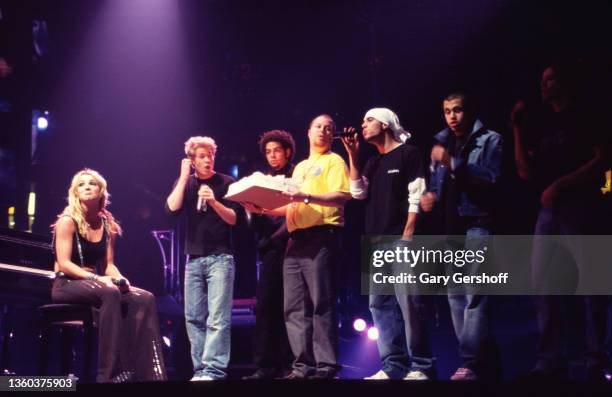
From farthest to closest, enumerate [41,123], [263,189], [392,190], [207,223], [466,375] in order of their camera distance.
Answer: [41,123]
[207,223]
[263,189]
[392,190]
[466,375]

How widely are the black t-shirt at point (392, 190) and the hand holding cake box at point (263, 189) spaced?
56 centimetres

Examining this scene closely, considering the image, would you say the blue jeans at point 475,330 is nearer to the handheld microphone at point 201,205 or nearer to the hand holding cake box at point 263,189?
the hand holding cake box at point 263,189

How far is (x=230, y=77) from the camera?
9.42 meters

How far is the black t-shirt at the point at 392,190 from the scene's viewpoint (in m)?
4.72

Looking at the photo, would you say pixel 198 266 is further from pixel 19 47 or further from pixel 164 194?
pixel 19 47

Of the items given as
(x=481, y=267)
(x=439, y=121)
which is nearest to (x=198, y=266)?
(x=481, y=267)

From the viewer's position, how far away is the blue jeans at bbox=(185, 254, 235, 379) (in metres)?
5.14

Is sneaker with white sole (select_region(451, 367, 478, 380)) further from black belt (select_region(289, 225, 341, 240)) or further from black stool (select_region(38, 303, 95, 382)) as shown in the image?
black stool (select_region(38, 303, 95, 382))

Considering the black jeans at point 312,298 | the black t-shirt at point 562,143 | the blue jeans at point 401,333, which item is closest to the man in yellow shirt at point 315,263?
the black jeans at point 312,298

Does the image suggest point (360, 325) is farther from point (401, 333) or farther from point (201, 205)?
point (401, 333)

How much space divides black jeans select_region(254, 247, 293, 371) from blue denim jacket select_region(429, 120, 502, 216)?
142 cm

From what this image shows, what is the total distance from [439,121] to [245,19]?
2.82 m

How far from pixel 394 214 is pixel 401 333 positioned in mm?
787

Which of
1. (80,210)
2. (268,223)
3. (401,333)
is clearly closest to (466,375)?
(401,333)
